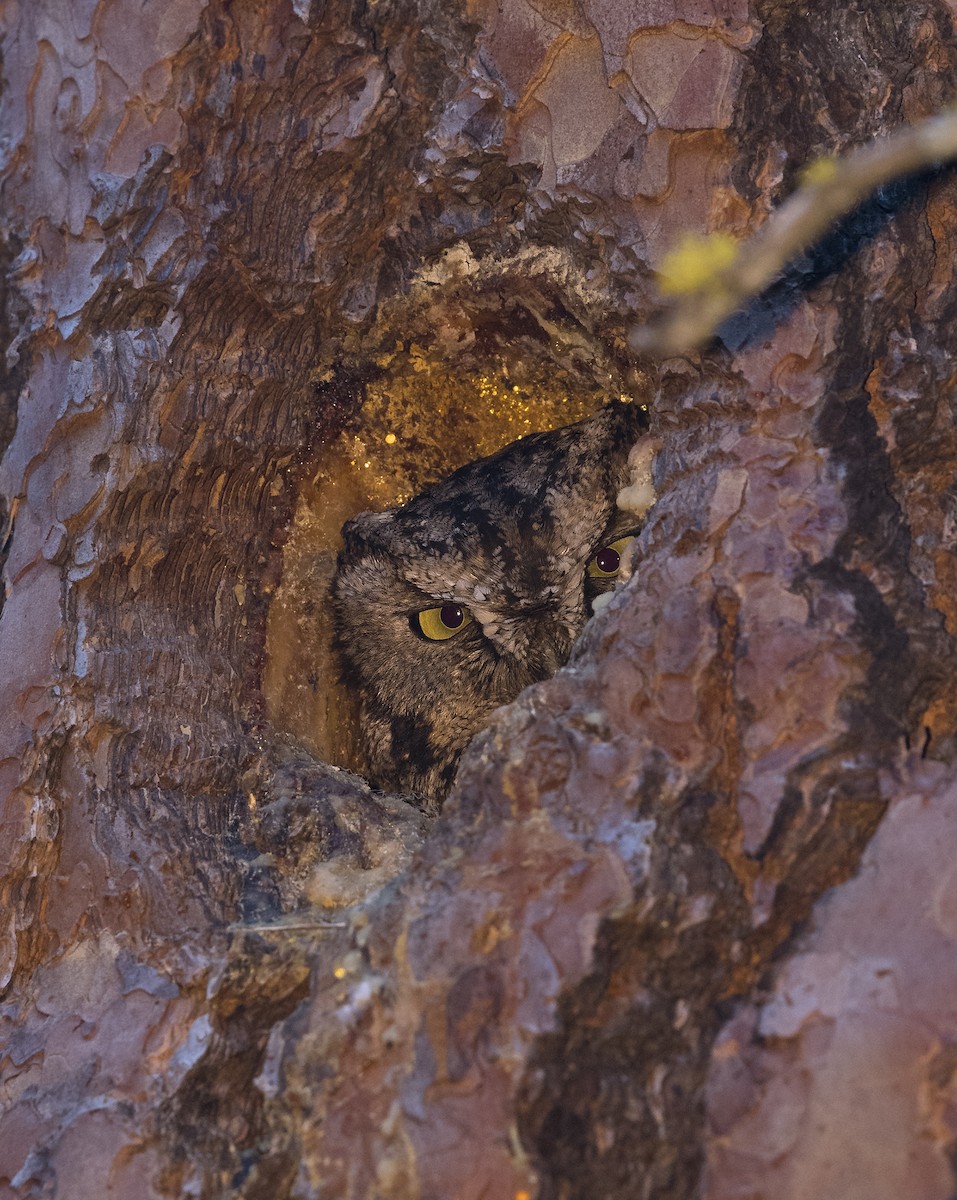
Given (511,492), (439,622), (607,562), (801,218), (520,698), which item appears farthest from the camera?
(439,622)

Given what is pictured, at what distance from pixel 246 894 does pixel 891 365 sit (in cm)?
123

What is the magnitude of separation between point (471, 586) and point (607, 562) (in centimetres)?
29

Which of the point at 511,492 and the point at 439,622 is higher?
the point at 511,492

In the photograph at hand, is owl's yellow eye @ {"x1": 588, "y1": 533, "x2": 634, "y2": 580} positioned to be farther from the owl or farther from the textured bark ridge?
the textured bark ridge

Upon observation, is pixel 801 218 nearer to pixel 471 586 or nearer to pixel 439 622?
pixel 471 586

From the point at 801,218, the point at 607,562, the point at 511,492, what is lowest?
the point at 607,562

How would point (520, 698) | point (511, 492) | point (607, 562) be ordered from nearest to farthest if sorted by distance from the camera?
point (520, 698) < point (511, 492) < point (607, 562)

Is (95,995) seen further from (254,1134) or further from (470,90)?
(470,90)

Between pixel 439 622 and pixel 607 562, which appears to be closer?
pixel 607 562

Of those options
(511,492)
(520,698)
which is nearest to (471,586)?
(511,492)

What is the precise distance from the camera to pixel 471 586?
2129 mm

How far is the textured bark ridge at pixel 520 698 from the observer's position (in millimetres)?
1247

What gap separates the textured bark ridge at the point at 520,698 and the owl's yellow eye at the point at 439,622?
16.7 inches

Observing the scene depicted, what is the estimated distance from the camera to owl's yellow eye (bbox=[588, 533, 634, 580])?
218cm
